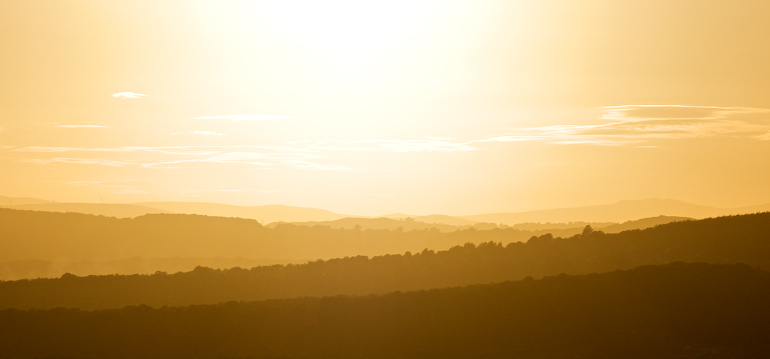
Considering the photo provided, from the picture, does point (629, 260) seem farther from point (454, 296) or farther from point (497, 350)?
point (497, 350)

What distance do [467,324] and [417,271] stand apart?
17.2 m

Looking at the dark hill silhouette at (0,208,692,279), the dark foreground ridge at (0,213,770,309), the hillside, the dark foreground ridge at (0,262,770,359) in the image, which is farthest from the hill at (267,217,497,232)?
the dark foreground ridge at (0,262,770,359)

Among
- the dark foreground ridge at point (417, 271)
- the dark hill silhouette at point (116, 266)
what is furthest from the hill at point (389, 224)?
the dark foreground ridge at point (417, 271)

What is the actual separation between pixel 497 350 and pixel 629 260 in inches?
A: 728

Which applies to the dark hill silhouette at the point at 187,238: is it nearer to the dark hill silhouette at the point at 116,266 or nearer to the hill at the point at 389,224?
the dark hill silhouette at the point at 116,266

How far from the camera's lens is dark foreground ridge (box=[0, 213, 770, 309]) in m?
41.5

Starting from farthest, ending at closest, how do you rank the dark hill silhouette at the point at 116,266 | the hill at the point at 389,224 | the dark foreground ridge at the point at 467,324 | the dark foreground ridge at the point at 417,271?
the hill at the point at 389,224, the dark hill silhouette at the point at 116,266, the dark foreground ridge at the point at 417,271, the dark foreground ridge at the point at 467,324

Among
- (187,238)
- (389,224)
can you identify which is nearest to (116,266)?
(187,238)

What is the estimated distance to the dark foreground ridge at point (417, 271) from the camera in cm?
4147

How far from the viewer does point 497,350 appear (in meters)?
27.4

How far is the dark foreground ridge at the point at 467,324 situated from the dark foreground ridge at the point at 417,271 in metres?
8.40

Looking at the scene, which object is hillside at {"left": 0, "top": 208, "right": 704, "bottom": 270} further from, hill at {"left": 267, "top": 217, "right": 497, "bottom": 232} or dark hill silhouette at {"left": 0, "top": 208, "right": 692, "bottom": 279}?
hill at {"left": 267, "top": 217, "right": 497, "bottom": 232}

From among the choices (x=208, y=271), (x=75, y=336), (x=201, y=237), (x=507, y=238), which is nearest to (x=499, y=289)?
(x=75, y=336)

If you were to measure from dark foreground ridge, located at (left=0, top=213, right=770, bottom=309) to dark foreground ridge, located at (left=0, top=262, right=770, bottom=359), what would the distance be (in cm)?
840
